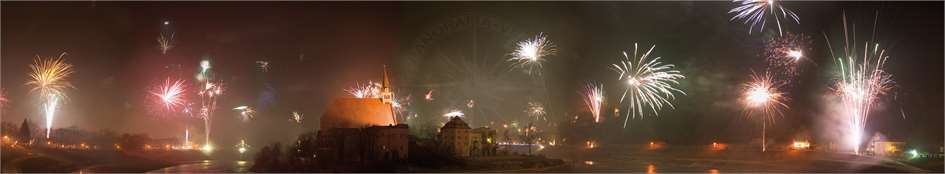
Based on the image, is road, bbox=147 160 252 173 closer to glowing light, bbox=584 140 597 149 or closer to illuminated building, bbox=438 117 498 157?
illuminated building, bbox=438 117 498 157

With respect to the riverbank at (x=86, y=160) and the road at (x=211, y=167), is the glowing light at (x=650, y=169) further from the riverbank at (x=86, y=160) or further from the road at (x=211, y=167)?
the riverbank at (x=86, y=160)

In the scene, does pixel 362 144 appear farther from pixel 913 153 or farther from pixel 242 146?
pixel 913 153

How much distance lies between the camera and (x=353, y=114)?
38.0 meters

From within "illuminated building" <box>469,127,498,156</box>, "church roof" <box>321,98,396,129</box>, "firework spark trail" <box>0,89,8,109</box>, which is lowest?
"illuminated building" <box>469,127,498,156</box>

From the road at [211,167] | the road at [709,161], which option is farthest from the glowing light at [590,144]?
the road at [211,167]

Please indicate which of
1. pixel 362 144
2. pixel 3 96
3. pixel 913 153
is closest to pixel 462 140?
pixel 362 144

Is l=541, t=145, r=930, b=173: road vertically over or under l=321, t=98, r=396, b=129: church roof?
under

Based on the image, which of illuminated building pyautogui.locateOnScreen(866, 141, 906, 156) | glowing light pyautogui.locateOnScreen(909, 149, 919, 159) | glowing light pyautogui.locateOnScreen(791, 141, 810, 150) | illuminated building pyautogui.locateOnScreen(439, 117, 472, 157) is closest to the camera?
illuminated building pyautogui.locateOnScreen(439, 117, 472, 157)

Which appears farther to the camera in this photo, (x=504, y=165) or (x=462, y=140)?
(x=504, y=165)

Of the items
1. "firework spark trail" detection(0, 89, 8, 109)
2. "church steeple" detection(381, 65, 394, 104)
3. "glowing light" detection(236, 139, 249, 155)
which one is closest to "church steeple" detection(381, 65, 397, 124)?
"church steeple" detection(381, 65, 394, 104)

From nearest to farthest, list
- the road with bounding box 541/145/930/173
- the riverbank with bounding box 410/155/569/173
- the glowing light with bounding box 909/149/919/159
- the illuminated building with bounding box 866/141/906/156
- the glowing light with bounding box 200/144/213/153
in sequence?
the riverbank with bounding box 410/155/569/173, the road with bounding box 541/145/930/173, the glowing light with bounding box 909/149/919/159, the illuminated building with bounding box 866/141/906/156, the glowing light with bounding box 200/144/213/153

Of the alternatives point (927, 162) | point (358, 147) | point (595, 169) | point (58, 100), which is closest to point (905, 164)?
point (927, 162)

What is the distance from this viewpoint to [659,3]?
4438cm

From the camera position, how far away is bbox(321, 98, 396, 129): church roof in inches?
1481
